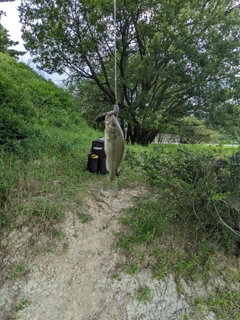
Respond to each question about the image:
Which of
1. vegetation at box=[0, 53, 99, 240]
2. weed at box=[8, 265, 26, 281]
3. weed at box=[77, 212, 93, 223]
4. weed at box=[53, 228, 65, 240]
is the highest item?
vegetation at box=[0, 53, 99, 240]

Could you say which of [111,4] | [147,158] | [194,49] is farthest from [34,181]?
[111,4]

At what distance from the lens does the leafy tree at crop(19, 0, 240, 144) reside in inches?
264

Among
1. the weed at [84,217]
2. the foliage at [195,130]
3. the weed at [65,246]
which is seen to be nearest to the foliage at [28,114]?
the weed at [84,217]

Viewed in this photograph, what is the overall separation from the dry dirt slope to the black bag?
1.19m

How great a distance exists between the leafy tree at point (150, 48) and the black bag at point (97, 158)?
326 centimetres

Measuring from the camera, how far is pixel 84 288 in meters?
2.04

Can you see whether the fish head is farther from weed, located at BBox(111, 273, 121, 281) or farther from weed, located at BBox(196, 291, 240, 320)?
weed, located at BBox(196, 291, 240, 320)

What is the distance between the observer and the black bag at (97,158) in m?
3.30

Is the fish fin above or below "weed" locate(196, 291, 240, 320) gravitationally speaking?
above

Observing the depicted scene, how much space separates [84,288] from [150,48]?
7.05 m

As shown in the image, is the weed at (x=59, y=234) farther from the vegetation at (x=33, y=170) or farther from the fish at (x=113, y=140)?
the fish at (x=113, y=140)

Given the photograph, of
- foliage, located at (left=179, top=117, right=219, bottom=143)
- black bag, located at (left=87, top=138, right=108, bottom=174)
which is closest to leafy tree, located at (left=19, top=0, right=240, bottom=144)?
foliage, located at (left=179, top=117, right=219, bottom=143)

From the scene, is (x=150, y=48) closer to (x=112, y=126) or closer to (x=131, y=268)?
(x=112, y=126)

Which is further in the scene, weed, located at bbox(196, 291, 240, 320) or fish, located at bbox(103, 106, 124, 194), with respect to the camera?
weed, located at bbox(196, 291, 240, 320)
